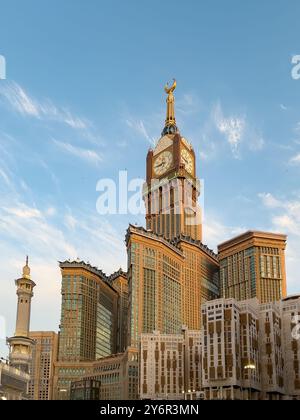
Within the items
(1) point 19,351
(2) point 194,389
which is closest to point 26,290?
(1) point 19,351

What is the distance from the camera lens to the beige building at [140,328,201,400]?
18800 centimetres

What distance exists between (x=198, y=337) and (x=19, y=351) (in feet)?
197

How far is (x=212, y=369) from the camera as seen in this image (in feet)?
486

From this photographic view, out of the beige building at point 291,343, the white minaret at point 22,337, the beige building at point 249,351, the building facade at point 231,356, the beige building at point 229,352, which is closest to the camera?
the beige building at point 229,352

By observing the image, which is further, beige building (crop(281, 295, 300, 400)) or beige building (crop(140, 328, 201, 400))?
beige building (crop(140, 328, 201, 400))

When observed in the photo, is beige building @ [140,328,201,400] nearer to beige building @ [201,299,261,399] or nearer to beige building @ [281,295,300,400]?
beige building @ [281,295,300,400]

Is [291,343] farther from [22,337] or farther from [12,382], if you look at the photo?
[22,337]

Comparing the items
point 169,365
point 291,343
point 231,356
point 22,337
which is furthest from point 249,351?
point 22,337

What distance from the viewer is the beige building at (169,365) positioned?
18800cm

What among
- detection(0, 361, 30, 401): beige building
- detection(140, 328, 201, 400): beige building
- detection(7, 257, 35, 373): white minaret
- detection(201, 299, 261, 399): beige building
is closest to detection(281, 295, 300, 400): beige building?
detection(201, 299, 261, 399): beige building

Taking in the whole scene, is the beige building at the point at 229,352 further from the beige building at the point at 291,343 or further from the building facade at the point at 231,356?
the beige building at the point at 291,343

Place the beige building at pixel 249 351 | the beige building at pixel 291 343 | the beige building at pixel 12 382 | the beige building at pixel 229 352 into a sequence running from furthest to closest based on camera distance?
the beige building at pixel 291 343
the beige building at pixel 12 382
the beige building at pixel 249 351
the beige building at pixel 229 352

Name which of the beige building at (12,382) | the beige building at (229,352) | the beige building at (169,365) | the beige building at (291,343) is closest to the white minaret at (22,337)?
the beige building at (12,382)
